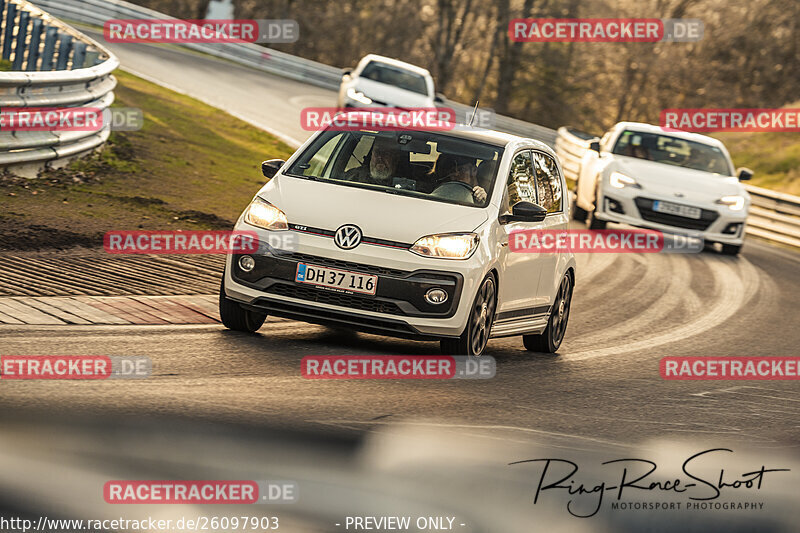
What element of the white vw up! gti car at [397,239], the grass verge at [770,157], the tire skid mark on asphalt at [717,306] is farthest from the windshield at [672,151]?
the grass verge at [770,157]

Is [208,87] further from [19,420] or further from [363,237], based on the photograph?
[19,420]

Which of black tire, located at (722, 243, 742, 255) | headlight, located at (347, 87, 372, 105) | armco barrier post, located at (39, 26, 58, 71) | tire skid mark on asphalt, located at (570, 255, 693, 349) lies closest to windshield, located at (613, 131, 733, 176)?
black tire, located at (722, 243, 742, 255)

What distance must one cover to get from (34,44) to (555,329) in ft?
34.8

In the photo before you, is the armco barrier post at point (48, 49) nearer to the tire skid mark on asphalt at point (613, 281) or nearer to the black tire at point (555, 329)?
the tire skid mark on asphalt at point (613, 281)

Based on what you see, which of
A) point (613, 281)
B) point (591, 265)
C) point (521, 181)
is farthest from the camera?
point (591, 265)

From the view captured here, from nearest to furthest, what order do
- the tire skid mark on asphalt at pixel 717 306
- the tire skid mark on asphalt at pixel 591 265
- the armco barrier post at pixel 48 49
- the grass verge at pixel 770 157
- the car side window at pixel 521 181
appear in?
the car side window at pixel 521 181 → the tire skid mark on asphalt at pixel 717 306 → the tire skid mark on asphalt at pixel 591 265 → the armco barrier post at pixel 48 49 → the grass verge at pixel 770 157

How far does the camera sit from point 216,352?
8406 millimetres

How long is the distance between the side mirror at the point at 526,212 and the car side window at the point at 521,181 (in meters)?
0.14

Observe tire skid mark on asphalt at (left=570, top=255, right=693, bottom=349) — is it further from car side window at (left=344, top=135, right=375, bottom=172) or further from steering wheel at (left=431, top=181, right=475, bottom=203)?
car side window at (left=344, top=135, right=375, bottom=172)

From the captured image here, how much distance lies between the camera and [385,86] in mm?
27812

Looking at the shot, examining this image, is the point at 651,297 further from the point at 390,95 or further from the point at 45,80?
the point at 390,95

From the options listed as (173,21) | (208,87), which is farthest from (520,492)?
(173,21)

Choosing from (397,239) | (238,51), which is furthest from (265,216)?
(238,51)

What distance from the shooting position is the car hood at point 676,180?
19266 millimetres
